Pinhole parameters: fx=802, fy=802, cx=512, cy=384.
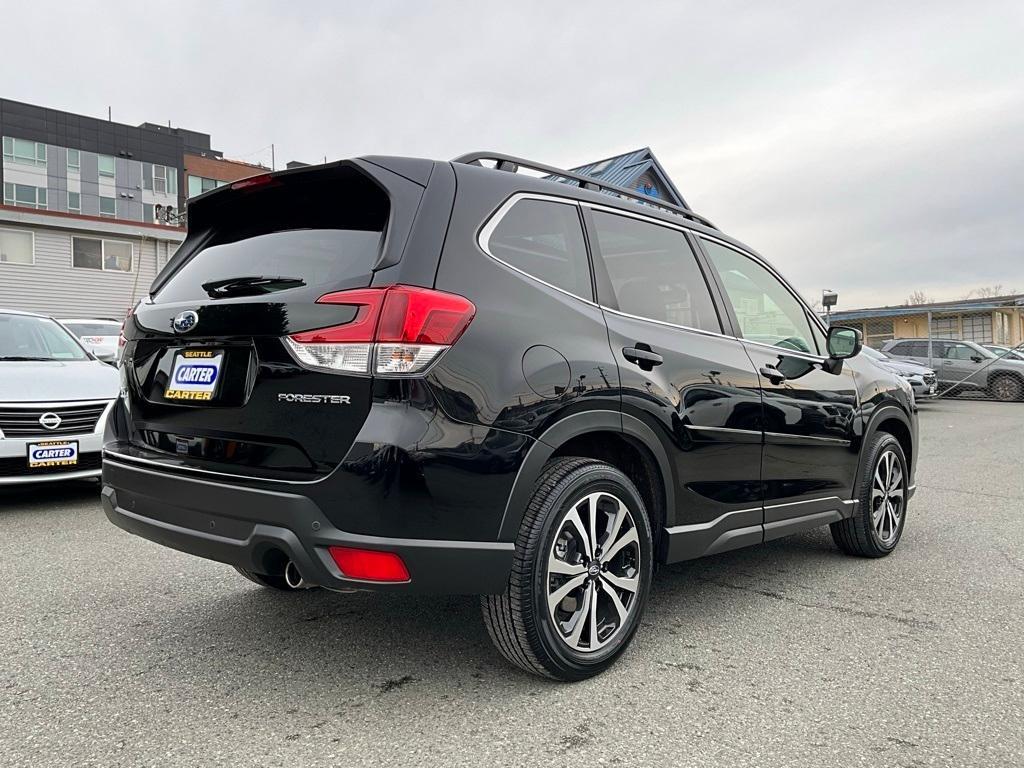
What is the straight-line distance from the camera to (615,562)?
9.64 ft

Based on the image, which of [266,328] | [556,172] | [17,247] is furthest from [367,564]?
[17,247]

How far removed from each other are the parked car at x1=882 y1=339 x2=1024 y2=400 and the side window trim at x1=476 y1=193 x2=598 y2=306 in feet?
65.9

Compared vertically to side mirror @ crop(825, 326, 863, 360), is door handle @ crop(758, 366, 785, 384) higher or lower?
lower

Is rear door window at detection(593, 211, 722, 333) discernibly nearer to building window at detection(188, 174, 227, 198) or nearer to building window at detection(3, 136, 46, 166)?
building window at detection(3, 136, 46, 166)

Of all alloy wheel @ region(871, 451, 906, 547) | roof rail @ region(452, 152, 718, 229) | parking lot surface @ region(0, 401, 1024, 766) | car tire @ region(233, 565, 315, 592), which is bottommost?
parking lot surface @ region(0, 401, 1024, 766)

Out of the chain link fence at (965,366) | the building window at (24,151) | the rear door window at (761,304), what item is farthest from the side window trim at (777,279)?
the building window at (24,151)

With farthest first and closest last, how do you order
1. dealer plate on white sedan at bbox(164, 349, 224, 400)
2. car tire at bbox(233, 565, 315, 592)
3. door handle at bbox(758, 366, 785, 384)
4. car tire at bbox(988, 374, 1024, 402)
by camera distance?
car tire at bbox(988, 374, 1024, 402), door handle at bbox(758, 366, 785, 384), car tire at bbox(233, 565, 315, 592), dealer plate on white sedan at bbox(164, 349, 224, 400)

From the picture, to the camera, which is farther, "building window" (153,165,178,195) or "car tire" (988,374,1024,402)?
"building window" (153,165,178,195)

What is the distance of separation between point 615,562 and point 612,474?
13.1 inches

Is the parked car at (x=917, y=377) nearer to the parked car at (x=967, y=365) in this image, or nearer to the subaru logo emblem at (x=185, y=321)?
the parked car at (x=967, y=365)

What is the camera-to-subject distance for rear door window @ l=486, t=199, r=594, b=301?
2822 millimetres

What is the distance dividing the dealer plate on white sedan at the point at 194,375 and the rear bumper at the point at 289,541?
287mm

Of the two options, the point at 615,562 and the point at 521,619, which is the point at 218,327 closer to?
the point at 521,619

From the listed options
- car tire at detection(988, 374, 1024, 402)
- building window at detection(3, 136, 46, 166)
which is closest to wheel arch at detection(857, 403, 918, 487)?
car tire at detection(988, 374, 1024, 402)
